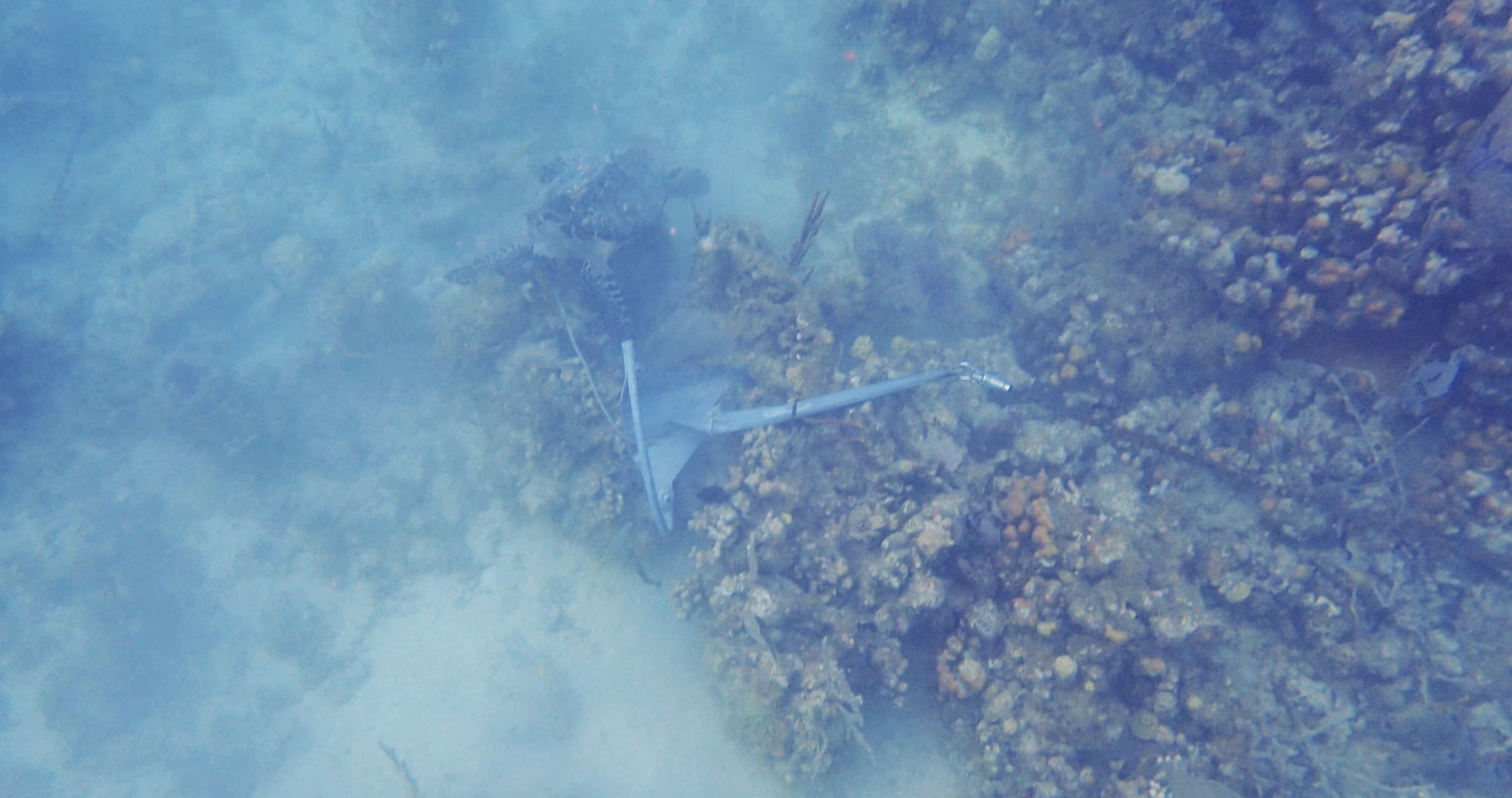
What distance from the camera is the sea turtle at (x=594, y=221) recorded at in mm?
8023

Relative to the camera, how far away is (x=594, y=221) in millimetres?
7969

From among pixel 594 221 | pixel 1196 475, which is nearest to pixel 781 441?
pixel 594 221

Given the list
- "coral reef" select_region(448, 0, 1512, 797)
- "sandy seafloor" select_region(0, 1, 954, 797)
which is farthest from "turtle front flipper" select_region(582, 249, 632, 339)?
"sandy seafloor" select_region(0, 1, 954, 797)

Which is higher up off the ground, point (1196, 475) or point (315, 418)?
point (1196, 475)

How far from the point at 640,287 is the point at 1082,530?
617 centimetres

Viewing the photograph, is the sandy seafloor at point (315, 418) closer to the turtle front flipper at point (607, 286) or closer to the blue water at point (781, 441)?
the blue water at point (781, 441)

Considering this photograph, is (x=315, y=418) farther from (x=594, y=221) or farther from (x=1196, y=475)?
(x=1196, y=475)

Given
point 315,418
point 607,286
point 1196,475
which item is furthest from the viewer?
point 315,418

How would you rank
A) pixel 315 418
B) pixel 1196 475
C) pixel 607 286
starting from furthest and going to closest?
pixel 315 418
pixel 607 286
pixel 1196 475

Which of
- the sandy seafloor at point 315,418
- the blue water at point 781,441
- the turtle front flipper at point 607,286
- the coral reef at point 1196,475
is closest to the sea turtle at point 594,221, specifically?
the turtle front flipper at point 607,286

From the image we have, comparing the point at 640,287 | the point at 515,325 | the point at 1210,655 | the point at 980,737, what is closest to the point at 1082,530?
the point at 1210,655

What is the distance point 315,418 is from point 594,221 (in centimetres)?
700

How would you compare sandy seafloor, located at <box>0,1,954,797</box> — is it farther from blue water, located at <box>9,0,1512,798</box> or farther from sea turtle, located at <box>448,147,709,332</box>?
sea turtle, located at <box>448,147,709,332</box>

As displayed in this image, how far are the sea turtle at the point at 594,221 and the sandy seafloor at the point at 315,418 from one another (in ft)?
8.22
